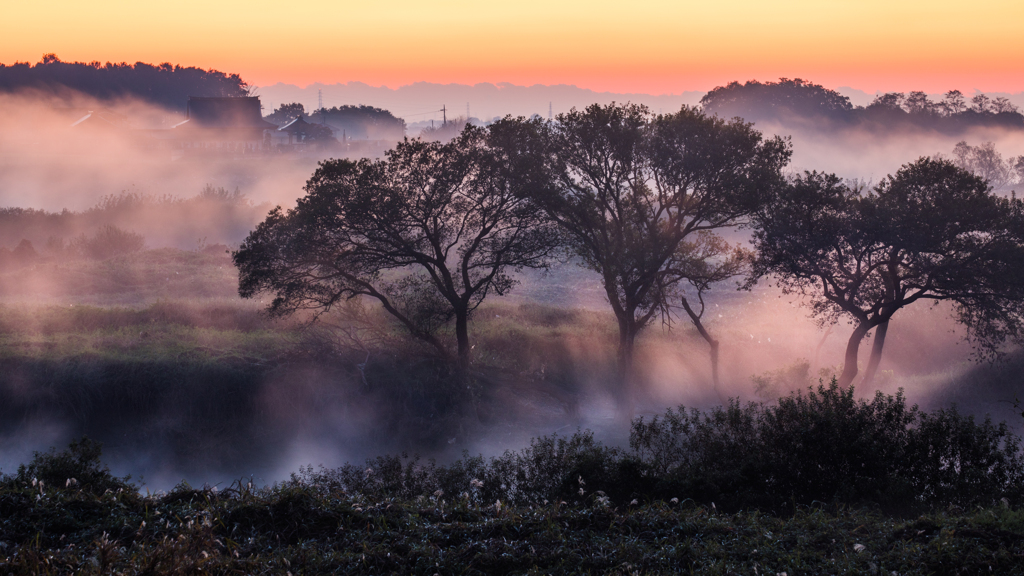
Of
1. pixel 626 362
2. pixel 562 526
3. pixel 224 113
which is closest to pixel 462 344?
pixel 626 362

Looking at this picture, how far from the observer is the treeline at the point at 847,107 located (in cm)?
9969

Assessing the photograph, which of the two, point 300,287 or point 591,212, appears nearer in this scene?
point 300,287

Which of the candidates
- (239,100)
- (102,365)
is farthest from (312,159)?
(102,365)

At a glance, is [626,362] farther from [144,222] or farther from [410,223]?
[144,222]

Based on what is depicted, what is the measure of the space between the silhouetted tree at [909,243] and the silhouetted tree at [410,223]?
7.84 metres

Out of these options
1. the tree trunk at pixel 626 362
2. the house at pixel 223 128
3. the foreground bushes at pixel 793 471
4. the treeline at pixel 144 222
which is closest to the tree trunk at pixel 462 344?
the tree trunk at pixel 626 362

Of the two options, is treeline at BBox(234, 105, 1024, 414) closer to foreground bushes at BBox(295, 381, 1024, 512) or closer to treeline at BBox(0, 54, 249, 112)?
foreground bushes at BBox(295, 381, 1024, 512)

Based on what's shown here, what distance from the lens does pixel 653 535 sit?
827 centimetres

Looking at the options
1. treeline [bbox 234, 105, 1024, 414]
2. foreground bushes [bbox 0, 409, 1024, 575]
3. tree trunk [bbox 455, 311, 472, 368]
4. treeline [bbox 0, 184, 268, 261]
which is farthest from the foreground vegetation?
treeline [bbox 0, 184, 268, 261]

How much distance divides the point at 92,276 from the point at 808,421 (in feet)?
116

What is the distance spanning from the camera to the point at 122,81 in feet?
381

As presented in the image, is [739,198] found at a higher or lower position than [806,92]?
lower

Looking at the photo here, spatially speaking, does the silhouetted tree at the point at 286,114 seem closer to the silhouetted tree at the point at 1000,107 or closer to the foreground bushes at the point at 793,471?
the foreground bushes at the point at 793,471

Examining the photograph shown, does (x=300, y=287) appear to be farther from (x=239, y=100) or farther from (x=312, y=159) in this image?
(x=239, y=100)
